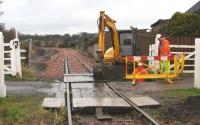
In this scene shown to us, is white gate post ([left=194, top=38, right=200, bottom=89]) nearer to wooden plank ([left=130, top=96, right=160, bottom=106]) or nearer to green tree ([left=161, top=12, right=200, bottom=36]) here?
wooden plank ([left=130, top=96, right=160, bottom=106])

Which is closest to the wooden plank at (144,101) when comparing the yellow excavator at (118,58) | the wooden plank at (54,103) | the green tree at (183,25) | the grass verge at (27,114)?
the wooden plank at (54,103)

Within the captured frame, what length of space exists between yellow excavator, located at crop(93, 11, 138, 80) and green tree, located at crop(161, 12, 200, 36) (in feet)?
45.0

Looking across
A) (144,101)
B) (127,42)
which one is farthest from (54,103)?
(127,42)

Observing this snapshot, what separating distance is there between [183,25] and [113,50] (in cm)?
1604

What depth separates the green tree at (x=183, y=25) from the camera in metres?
39.5

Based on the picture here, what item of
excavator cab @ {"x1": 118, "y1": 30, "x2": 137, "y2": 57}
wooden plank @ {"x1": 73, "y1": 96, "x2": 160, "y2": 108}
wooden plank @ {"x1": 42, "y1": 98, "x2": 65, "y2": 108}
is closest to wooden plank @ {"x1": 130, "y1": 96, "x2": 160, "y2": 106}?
wooden plank @ {"x1": 73, "y1": 96, "x2": 160, "y2": 108}

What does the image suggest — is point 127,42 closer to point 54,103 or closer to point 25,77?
point 25,77

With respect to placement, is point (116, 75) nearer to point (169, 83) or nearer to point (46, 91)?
point (169, 83)

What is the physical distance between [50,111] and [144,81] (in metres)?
9.25

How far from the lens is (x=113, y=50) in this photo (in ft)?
83.2

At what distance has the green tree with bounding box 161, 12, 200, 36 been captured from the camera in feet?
130

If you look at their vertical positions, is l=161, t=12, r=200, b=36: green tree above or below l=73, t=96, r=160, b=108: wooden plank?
above

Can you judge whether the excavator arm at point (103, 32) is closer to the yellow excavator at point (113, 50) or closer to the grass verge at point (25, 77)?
the yellow excavator at point (113, 50)

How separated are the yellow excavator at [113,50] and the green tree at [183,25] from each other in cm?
1372
